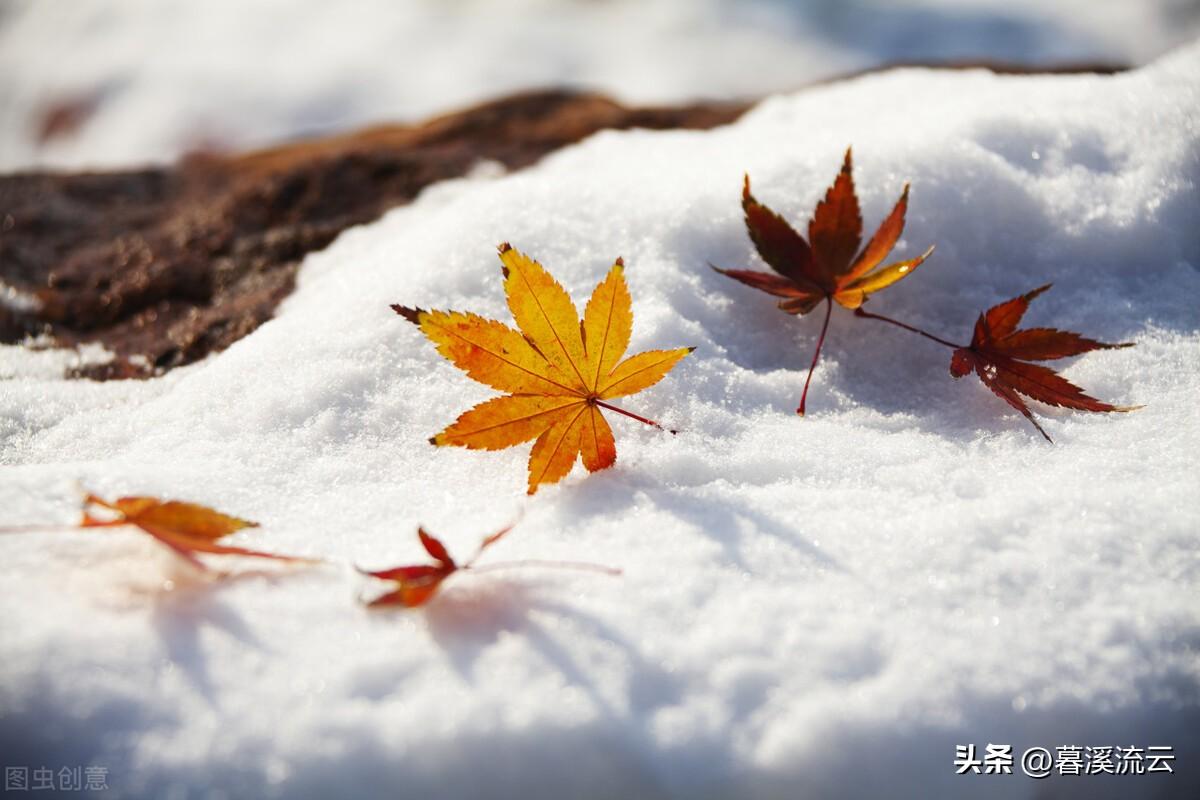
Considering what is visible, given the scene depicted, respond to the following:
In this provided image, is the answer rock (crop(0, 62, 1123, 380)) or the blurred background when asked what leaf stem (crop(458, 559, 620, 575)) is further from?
the blurred background

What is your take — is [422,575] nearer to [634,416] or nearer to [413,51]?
[634,416]

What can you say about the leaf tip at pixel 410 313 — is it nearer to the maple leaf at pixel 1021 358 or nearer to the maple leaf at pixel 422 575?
the maple leaf at pixel 422 575

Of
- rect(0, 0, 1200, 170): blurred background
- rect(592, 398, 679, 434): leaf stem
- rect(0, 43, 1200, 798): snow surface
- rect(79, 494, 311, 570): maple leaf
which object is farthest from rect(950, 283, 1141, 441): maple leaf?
rect(0, 0, 1200, 170): blurred background

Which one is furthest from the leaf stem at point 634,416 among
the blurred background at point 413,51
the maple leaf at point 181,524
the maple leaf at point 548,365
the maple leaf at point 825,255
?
the blurred background at point 413,51

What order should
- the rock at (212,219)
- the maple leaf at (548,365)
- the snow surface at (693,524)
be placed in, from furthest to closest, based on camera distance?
the rock at (212,219) < the maple leaf at (548,365) < the snow surface at (693,524)

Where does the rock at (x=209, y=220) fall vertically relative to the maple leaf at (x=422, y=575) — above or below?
above

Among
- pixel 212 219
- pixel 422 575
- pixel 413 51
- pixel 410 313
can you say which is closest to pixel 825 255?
pixel 410 313

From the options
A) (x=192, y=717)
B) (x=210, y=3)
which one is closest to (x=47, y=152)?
(x=210, y=3)
